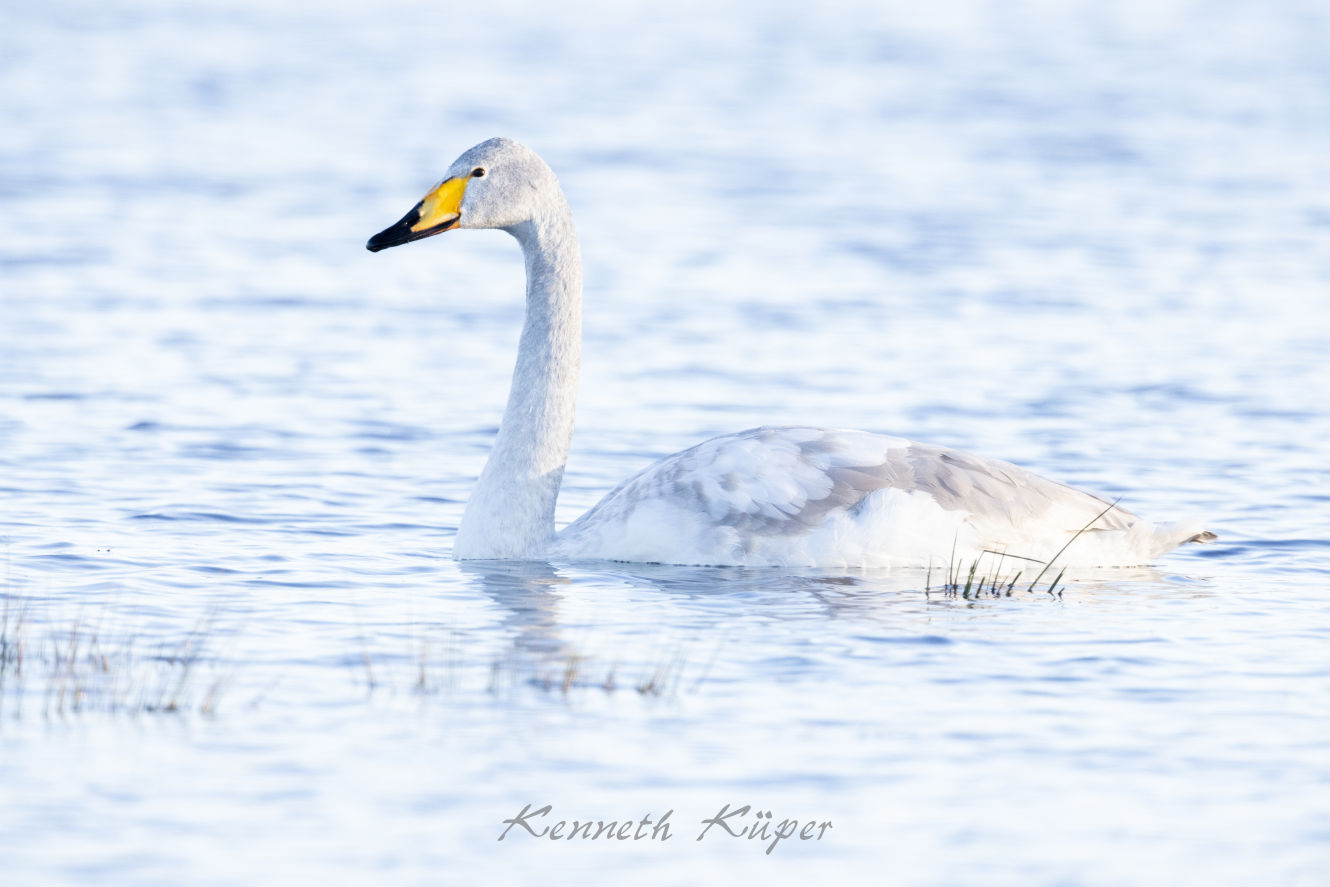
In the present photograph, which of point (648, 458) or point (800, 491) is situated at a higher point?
point (800, 491)

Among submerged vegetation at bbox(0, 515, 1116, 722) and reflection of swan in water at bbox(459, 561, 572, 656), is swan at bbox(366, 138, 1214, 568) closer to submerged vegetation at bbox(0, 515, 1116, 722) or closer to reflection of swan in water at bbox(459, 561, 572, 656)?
reflection of swan in water at bbox(459, 561, 572, 656)

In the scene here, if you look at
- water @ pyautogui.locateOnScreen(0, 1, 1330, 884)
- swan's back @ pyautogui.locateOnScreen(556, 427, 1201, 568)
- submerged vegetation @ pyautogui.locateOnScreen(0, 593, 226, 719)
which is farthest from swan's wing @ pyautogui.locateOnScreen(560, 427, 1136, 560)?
submerged vegetation @ pyautogui.locateOnScreen(0, 593, 226, 719)

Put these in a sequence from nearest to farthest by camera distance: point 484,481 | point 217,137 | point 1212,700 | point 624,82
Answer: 1. point 1212,700
2. point 484,481
3. point 217,137
4. point 624,82

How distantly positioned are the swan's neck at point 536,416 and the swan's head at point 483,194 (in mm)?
177

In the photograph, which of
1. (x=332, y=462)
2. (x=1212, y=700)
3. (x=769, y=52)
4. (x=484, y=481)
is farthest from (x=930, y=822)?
(x=769, y=52)

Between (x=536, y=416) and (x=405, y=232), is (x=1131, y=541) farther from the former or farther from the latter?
(x=405, y=232)

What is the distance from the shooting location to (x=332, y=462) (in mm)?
14398

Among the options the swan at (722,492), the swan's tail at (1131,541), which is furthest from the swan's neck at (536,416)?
the swan's tail at (1131,541)

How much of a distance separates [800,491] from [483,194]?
7.63 feet

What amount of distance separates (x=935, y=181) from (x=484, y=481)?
17.2m

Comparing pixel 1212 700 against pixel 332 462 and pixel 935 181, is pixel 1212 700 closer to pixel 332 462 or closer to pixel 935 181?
pixel 332 462

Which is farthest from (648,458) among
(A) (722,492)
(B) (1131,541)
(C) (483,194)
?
(B) (1131,541)

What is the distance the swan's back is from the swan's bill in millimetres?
1700

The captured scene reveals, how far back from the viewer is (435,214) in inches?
452
